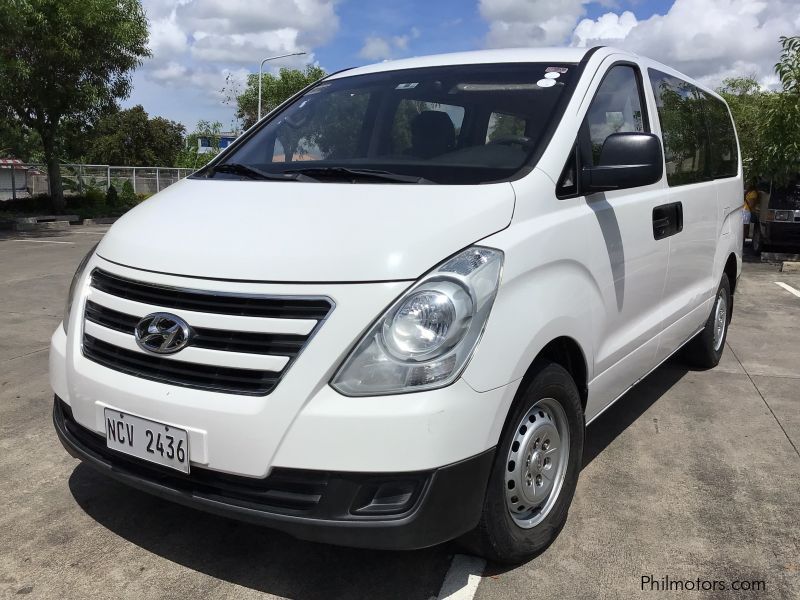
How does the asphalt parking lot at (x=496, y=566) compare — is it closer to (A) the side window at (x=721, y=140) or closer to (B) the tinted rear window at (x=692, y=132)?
(B) the tinted rear window at (x=692, y=132)

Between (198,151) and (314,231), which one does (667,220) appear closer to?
(314,231)

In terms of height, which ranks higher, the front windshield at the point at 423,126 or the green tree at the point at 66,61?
the green tree at the point at 66,61

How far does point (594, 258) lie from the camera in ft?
9.37

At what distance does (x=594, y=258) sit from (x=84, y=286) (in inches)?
76.3

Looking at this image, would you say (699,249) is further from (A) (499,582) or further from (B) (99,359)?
(B) (99,359)

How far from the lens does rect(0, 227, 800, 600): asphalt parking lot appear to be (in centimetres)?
254

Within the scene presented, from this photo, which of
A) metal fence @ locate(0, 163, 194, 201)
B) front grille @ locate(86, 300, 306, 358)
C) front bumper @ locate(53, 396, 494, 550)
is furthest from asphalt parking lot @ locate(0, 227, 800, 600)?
metal fence @ locate(0, 163, 194, 201)

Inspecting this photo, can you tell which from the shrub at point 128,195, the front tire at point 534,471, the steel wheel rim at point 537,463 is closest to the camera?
the front tire at point 534,471

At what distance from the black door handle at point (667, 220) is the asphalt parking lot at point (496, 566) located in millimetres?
1138

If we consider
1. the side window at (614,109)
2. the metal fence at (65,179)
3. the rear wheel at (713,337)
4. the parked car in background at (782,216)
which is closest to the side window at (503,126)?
the side window at (614,109)

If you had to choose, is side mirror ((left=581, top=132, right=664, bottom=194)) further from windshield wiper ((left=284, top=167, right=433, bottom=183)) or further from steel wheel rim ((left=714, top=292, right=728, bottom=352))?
steel wheel rim ((left=714, top=292, right=728, bottom=352))

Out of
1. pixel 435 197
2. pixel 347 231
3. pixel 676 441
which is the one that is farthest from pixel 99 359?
pixel 676 441

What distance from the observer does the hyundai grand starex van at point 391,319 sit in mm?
2115

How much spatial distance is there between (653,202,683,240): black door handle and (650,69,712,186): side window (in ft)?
0.47
